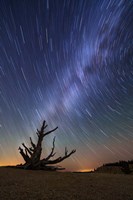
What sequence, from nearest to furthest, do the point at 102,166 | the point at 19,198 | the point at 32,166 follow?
1. the point at 19,198
2. the point at 32,166
3. the point at 102,166

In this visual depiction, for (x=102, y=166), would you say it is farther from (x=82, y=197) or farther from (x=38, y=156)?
(x=82, y=197)

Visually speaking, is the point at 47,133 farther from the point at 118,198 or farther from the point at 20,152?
the point at 118,198

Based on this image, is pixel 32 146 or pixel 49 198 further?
pixel 32 146

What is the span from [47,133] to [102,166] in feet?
33.6

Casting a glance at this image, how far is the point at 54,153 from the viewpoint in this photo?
15.1m

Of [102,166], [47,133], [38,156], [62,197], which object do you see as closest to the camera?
[62,197]

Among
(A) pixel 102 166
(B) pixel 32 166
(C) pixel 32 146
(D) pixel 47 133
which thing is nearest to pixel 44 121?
(D) pixel 47 133

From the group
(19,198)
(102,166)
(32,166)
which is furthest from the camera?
(102,166)

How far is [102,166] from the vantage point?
78.5 ft

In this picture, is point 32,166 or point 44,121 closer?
point 32,166

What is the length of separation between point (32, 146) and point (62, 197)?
1029cm

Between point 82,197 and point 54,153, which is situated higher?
point 54,153

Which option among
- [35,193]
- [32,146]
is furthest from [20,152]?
[35,193]

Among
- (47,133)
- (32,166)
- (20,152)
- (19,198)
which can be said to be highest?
(47,133)
